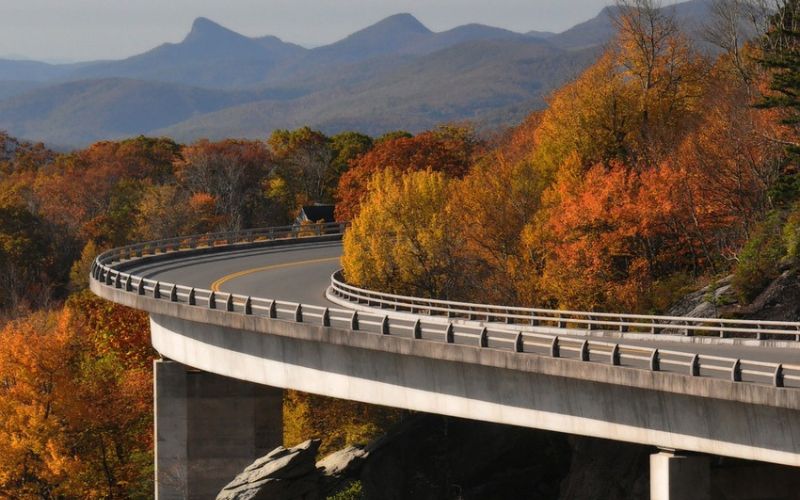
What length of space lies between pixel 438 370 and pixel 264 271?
29.2 m

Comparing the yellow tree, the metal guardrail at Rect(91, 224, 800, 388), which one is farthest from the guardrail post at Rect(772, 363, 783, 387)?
the yellow tree

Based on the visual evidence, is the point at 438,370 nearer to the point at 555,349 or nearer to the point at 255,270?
the point at 555,349

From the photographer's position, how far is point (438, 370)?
41.7 m

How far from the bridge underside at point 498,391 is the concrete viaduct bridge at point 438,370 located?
0.15 ft

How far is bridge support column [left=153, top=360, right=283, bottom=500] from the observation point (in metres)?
54.2

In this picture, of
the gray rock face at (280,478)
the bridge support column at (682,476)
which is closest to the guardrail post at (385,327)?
the gray rock face at (280,478)

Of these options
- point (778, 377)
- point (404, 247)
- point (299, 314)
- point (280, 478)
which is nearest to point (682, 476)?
point (778, 377)

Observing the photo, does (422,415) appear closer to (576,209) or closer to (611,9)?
(576,209)

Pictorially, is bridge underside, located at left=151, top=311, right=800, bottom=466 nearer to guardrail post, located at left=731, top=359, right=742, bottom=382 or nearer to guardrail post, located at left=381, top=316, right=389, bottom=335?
guardrail post, located at left=381, top=316, right=389, bottom=335

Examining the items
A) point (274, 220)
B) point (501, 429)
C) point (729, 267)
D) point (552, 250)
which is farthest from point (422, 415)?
point (274, 220)

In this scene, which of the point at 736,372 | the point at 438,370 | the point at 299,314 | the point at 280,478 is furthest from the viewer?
the point at 280,478

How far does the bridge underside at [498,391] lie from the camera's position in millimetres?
32750

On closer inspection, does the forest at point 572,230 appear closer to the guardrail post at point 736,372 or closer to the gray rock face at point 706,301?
the gray rock face at point 706,301

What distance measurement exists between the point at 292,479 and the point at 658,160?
2585 cm
